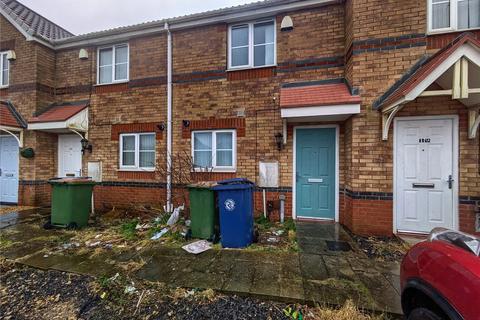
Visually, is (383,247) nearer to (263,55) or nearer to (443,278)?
(443,278)

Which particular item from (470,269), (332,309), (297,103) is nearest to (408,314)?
(332,309)

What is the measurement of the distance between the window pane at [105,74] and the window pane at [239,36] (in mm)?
4379

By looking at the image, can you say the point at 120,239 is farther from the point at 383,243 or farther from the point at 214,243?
the point at 383,243

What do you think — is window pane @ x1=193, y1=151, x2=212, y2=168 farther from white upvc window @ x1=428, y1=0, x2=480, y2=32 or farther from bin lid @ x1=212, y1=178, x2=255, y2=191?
white upvc window @ x1=428, y1=0, x2=480, y2=32

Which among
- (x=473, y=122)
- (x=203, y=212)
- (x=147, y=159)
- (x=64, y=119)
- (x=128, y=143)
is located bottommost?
(x=203, y=212)

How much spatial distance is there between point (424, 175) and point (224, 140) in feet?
15.8

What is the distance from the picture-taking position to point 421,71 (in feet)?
13.2

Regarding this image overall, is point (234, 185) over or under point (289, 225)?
over

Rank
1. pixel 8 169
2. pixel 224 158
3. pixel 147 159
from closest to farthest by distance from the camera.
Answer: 1. pixel 224 158
2. pixel 147 159
3. pixel 8 169

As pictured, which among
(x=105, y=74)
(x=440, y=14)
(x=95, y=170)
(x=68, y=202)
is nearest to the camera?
(x=440, y=14)

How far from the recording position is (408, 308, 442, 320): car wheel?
1580mm

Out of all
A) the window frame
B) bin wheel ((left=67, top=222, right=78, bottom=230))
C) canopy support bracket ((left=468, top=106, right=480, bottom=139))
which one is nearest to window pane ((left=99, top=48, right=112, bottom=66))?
the window frame

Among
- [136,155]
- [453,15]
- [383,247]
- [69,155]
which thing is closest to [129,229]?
[136,155]

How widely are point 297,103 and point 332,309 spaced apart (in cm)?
388
